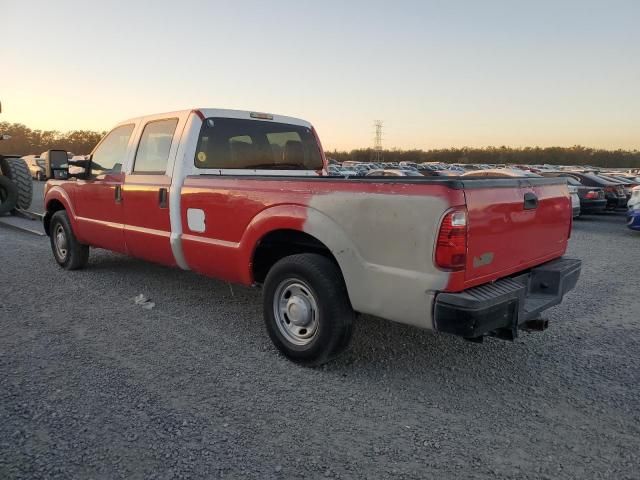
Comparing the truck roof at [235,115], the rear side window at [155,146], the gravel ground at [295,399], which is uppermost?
the truck roof at [235,115]

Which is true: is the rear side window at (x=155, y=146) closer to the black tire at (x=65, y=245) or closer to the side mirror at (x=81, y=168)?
the side mirror at (x=81, y=168)

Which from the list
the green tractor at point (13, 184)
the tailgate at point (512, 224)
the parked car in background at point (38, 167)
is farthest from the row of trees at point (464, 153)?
the tailgate at point (512, 224)

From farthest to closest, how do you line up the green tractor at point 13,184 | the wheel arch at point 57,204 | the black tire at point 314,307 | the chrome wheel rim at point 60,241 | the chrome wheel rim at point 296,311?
the green tractor at point 13,184
the chrome wheel rim at point 60,241
the wheel arch at point 57,204
the chrome wheel rim at point 296,311
the black tire at point 314,307

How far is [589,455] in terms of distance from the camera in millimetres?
2670

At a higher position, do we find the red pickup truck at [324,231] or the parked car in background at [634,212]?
the red pickup truck at [324,231]

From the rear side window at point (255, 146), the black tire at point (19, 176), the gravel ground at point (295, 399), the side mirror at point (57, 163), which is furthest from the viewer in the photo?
the black tire at point (19, 176)

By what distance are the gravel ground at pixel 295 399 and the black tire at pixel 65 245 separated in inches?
52.2

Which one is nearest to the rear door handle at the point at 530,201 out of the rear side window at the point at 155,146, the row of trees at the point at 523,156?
the rear side window at the point at 155,146

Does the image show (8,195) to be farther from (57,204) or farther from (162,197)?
(162,197)

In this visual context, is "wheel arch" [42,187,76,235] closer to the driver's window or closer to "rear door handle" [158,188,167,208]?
the driver's window

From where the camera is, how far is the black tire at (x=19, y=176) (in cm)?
1255

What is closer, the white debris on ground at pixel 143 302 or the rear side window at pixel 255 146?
the rear side window at pixel 255 146

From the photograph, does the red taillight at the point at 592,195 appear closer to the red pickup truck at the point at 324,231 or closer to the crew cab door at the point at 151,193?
the red pickup truck at the point at 324,231

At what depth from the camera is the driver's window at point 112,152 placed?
564 cm
